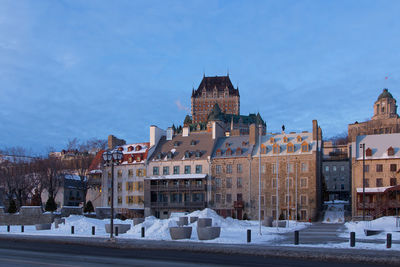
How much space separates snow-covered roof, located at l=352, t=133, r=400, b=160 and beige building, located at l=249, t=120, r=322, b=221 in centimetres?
580

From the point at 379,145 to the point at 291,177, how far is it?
A: 13416mm

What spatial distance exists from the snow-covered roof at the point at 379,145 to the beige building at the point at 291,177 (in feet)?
19.0

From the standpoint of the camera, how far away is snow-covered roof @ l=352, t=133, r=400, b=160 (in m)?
66.8

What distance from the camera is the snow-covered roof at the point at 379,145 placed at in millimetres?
66812

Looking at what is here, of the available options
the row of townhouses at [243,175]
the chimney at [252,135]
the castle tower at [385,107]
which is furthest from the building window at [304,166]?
the castle tower at [385,107]

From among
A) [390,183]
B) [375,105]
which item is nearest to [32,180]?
[390,183]

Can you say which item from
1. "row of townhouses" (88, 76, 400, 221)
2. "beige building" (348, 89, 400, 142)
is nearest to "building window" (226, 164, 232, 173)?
"row of townhouses" (88, 76, 400, 221)

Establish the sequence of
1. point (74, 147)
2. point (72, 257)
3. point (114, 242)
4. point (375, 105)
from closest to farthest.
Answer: point (72, 257) < point (114, 242) < point (74, 147) < point (375, 105)

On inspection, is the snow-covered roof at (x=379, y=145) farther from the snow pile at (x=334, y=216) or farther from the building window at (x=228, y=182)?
the building window at (x=228, y=182)

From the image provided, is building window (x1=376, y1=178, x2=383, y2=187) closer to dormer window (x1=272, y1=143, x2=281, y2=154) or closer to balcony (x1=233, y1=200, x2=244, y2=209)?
dormer window (x1=272, y1=143, x2=281, y2=154)

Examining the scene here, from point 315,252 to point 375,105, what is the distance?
494 ft

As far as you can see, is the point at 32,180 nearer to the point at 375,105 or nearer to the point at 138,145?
the point at 138,145

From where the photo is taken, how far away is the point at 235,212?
73.1m

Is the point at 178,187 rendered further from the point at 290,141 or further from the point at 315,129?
Answer: the point at 315,129
